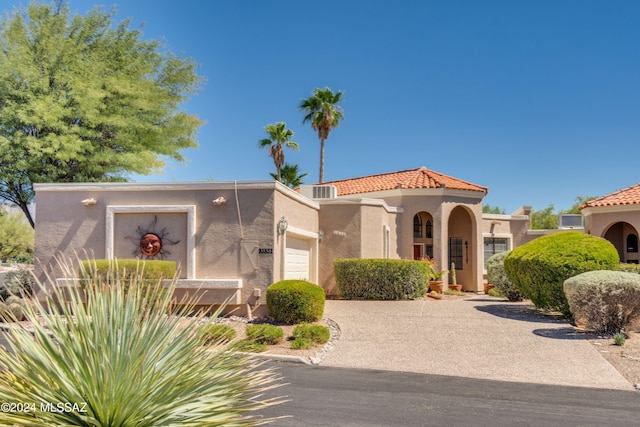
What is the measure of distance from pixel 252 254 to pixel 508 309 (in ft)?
29.0

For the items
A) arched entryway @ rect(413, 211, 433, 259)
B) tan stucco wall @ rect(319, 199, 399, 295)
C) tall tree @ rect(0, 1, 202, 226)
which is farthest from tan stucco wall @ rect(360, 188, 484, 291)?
tall tree @ rect(0, 1, 202, 226)

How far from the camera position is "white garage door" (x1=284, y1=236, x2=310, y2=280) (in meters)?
16.8

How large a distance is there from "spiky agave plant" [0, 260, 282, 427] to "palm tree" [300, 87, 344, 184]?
30.7 metres

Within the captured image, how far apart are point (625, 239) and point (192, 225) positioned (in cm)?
2048

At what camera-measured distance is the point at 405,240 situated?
2289cm

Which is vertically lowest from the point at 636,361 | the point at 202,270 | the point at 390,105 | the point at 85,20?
the point at 636,361

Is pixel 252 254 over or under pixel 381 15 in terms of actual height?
under

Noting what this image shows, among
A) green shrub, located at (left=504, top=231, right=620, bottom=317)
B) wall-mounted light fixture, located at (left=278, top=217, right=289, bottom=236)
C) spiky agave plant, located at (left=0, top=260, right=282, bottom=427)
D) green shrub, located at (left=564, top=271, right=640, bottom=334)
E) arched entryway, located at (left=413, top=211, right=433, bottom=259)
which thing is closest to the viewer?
spiky agave plant, located at (left=0, top=260, right=282, bottom=427)

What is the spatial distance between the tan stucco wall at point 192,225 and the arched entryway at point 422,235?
383 inches

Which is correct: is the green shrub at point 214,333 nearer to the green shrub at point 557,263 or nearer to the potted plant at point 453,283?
the green shrub at point 557,263

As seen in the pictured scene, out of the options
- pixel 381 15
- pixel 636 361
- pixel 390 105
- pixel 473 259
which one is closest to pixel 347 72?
pixel 390 105

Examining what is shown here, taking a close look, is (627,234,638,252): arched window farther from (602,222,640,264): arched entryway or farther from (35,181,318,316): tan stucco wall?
(35,181,318,316): tan stucco wall

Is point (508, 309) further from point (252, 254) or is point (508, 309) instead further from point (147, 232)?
point (147, 232)

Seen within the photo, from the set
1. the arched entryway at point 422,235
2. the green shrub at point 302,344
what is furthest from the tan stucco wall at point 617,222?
the green shrub at point 302,344
